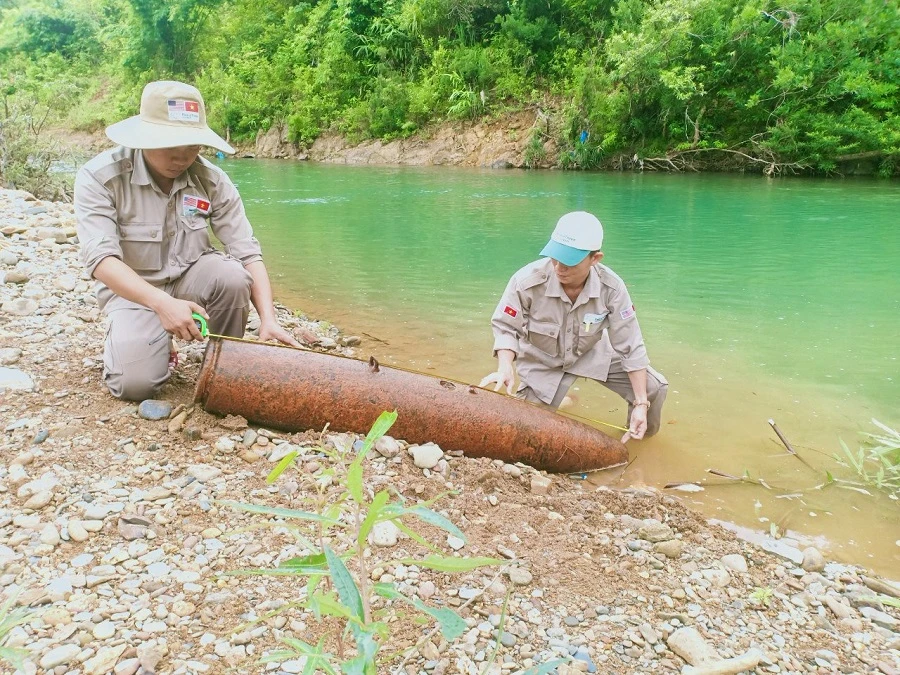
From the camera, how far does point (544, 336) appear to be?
11.5ft

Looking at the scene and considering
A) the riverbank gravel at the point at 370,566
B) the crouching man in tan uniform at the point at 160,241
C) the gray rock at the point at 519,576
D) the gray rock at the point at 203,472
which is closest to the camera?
the riverbank gravel at the point at 370,566

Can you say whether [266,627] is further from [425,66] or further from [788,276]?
[425,66]

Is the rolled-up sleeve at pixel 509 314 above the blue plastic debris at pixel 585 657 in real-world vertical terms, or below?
above

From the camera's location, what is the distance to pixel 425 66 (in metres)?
27.3

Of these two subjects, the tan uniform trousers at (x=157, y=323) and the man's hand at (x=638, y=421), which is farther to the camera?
the man's hand at (x=638, y=421)

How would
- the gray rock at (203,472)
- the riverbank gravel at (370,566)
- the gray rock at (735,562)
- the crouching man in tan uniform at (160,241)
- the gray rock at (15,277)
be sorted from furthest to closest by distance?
the gray rock at (15,277) < the crouching man in tan uniform at (160,241) < the gray rock at (203,472) < the gray rock at (735,562) < the riverbank gravel at (370,566)

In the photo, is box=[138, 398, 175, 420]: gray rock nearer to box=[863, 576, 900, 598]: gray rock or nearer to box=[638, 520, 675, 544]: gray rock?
box=[638, 520, 675, 544]: gray rock

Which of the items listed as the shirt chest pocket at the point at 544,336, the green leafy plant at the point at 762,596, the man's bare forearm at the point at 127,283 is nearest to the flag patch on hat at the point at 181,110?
the man's bare forearm at the point at 127,283

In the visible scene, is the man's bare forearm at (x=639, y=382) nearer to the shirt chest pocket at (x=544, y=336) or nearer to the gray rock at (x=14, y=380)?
the shirt chest pocket at (x=544, y=336)

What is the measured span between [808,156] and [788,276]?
529 inches

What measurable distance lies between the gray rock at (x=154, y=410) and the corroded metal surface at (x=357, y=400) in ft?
0.63

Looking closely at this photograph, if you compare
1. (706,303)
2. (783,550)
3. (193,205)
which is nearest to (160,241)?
(193,205)

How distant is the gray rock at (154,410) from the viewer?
284 centimetres

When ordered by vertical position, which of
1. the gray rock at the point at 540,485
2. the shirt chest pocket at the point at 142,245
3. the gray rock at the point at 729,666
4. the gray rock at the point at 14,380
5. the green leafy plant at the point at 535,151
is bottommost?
the gray rock at the point at 540,485
